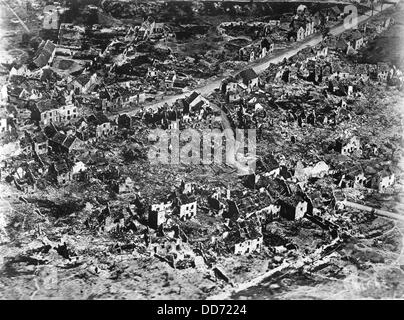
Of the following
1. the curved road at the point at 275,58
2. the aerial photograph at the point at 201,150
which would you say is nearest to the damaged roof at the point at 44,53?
the aerial photograph at the point at 201,150

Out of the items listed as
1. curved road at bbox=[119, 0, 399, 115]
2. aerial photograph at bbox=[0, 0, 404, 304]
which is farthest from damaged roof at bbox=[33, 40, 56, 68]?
curved road at bbox=[119, 0, 399, 115]

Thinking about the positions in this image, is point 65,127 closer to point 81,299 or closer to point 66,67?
point 66,67

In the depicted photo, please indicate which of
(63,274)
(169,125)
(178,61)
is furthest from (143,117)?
(63,274)

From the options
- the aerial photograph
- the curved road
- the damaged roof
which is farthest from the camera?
the damaged roof

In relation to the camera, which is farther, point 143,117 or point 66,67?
point 66,67

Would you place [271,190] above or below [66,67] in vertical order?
below

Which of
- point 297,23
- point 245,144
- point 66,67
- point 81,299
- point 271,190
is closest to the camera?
point 81,299

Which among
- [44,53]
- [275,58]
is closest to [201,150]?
[275,58]

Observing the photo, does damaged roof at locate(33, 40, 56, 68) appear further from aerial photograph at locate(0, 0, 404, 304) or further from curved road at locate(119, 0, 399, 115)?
curved road at locate(119, 0, 399, 115)

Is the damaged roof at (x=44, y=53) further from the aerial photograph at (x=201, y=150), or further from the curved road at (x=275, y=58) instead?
the curved road at (x=275, y=58)

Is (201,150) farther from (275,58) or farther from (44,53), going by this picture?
(44,53)
